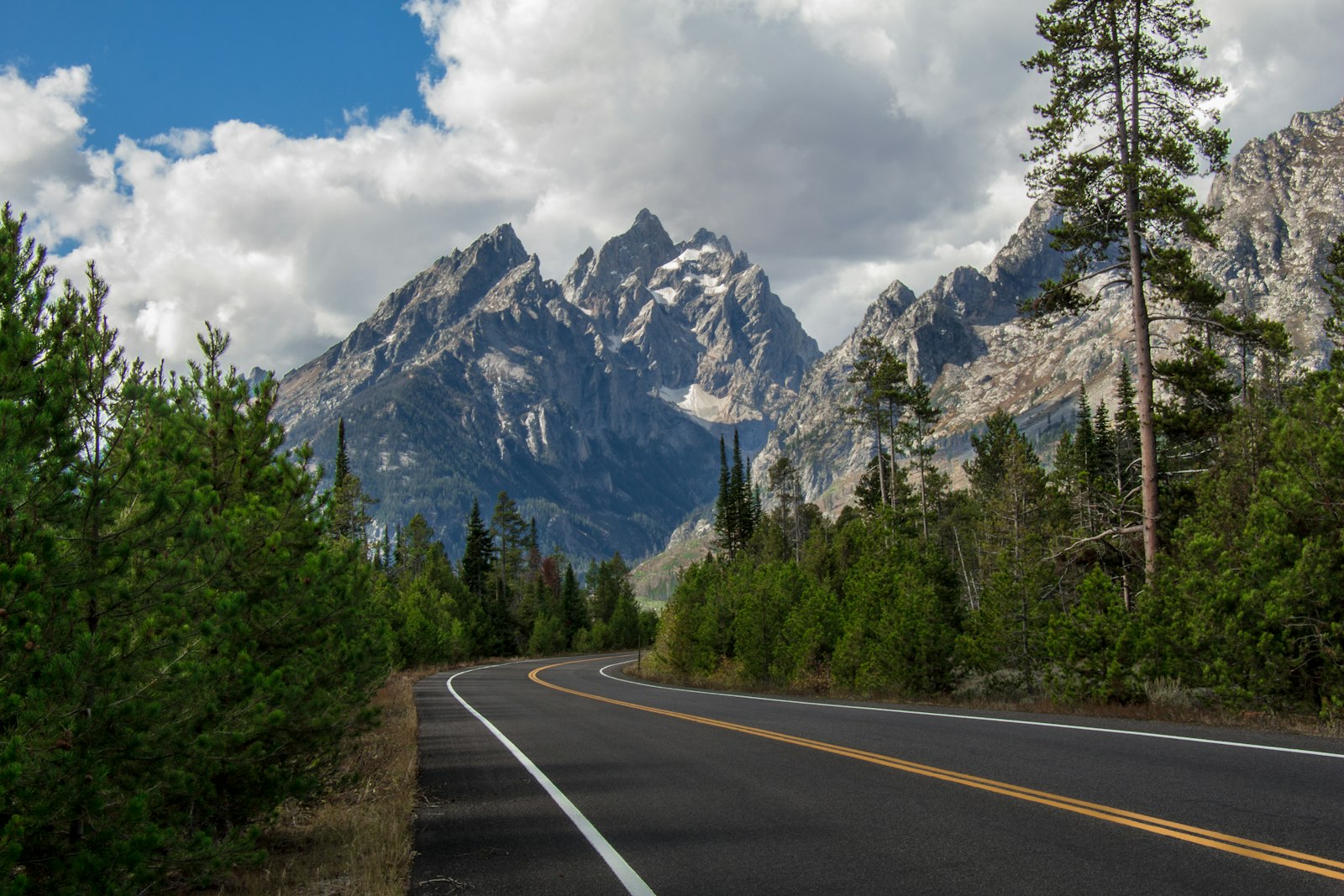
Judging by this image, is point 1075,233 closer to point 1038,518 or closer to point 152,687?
point 152,687

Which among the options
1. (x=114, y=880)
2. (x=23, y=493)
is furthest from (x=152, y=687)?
(x=23, y=493)

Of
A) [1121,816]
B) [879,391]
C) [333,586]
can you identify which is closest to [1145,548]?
[1121,816]

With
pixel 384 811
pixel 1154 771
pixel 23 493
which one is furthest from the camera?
pixel 384 811

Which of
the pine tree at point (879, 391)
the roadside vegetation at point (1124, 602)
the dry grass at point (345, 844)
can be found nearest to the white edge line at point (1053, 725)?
the roadside vegetation at point (1124, 602)

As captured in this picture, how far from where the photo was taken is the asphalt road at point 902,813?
5.24m

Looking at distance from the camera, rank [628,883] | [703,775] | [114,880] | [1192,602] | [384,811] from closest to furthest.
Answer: [114,880], [628,883], [384,811], [703,775], [1192,602]

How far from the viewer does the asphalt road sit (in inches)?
206

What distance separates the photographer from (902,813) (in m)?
7.00

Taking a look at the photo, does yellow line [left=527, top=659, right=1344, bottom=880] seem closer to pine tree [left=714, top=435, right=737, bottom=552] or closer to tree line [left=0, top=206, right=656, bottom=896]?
tree line [left=0, top=206, right=656, bottom=896]

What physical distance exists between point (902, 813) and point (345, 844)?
4710 millimetres

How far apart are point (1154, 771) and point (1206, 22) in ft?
53.6

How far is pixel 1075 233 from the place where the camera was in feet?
60.0

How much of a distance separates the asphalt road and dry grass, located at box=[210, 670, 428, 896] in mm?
245

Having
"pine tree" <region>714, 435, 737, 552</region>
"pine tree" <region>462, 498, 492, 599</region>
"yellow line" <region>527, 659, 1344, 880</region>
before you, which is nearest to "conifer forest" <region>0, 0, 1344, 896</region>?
"yellow line" <region>527, 659, 1344, 880</region>
